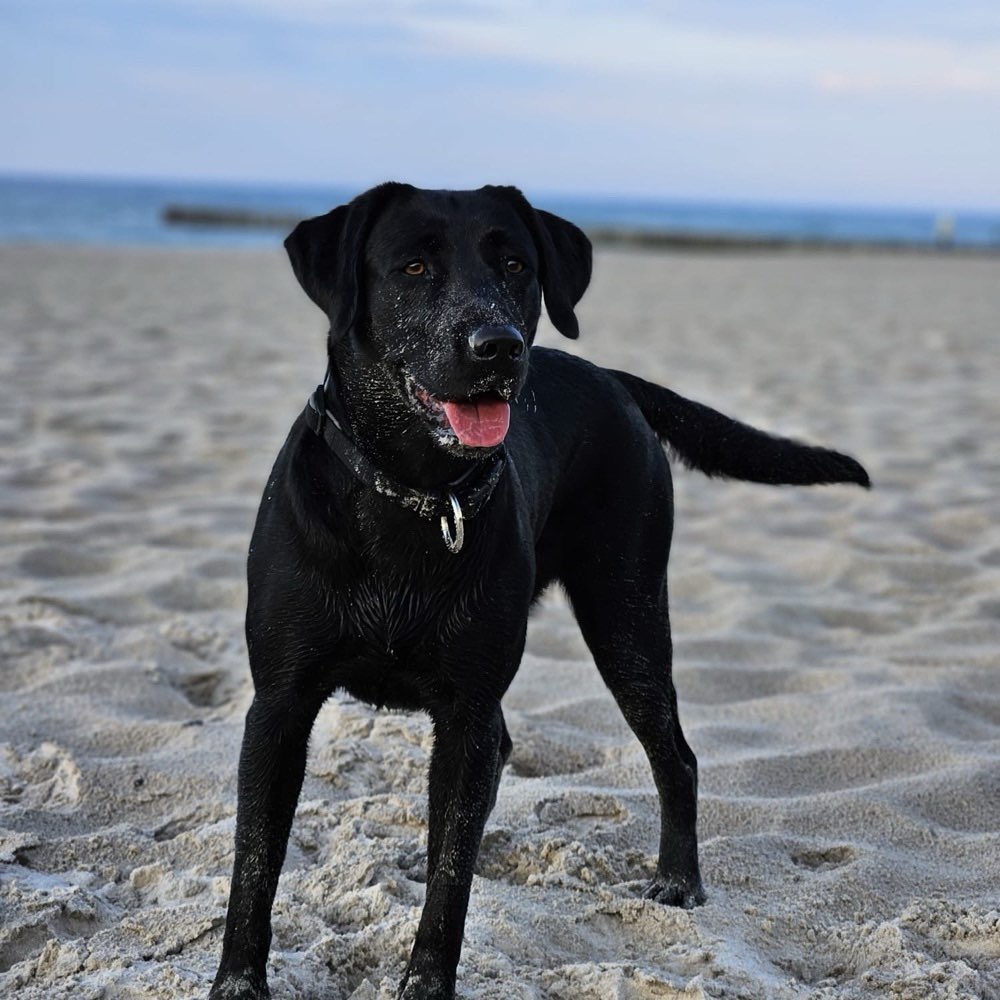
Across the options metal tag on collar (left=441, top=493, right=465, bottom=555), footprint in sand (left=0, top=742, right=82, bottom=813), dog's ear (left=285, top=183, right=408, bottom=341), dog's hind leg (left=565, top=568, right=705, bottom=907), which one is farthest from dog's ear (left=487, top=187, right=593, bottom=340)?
footprint in sand (left=0, top=742, right=82, bottom=813)

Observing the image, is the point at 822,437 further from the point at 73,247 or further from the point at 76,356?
the point at 73,247

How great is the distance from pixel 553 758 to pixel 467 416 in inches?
68.9

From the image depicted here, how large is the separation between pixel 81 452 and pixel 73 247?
23.2 m

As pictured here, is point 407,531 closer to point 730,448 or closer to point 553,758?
point 730,448

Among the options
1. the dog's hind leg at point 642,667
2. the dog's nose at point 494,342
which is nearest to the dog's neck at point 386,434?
the dog's nose at point 494,342

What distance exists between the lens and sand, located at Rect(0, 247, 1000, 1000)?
3.09 metres

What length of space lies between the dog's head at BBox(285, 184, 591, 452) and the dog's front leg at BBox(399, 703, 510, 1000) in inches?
25.0

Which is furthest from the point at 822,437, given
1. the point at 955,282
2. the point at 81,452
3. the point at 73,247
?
the point at 73,247

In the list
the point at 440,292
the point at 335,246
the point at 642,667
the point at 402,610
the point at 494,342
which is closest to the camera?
the point at 494,342

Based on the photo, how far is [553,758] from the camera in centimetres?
428

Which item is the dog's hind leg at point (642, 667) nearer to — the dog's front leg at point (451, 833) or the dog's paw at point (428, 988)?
the dog's front leg at point (451, 833)

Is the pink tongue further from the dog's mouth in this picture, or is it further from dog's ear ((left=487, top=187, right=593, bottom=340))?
dog's ear ((left=487, top=187, right=593, bottom=340))

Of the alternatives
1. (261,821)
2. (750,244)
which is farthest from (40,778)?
(750,244)

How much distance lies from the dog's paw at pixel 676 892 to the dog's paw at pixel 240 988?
1051 millimetres
